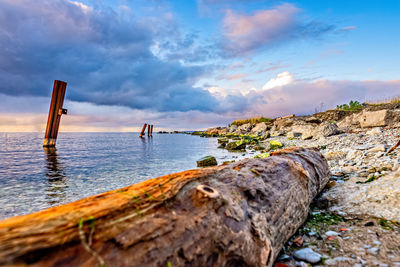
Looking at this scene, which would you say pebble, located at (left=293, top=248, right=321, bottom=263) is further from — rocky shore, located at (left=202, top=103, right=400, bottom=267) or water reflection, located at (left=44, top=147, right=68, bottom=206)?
water reflection, located at (left=44, top=147, right=68, bottom=206)

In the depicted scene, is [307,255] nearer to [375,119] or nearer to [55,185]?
[55,185]

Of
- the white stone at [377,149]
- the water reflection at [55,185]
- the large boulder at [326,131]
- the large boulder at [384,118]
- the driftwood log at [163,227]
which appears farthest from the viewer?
the large boulder at [326,131]

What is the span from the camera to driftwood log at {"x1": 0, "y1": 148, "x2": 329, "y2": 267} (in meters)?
1.12

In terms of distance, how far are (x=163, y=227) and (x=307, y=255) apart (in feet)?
6.30

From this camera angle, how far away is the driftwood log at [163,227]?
112cm

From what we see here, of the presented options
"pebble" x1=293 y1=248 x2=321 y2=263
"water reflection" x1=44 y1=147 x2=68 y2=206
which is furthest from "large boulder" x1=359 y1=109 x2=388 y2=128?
"water reflection" x1=44 y1=147 x2=68 y2=206

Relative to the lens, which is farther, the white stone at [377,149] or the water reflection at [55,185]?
the white stone at [377,149]

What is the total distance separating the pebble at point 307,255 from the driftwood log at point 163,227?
7.6 inches

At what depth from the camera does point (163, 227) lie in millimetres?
1404

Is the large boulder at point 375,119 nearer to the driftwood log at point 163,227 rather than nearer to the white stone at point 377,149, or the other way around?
the white stone at point 377,149

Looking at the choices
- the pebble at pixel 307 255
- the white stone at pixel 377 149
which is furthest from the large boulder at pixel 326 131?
the pebble at pixel 307 255

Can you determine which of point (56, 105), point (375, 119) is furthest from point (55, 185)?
point (375, 119)

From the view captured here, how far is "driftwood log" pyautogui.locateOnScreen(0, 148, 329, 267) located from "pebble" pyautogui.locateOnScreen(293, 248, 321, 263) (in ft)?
0.64

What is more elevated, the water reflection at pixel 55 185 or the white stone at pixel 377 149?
the white stone at pixel 377 149
